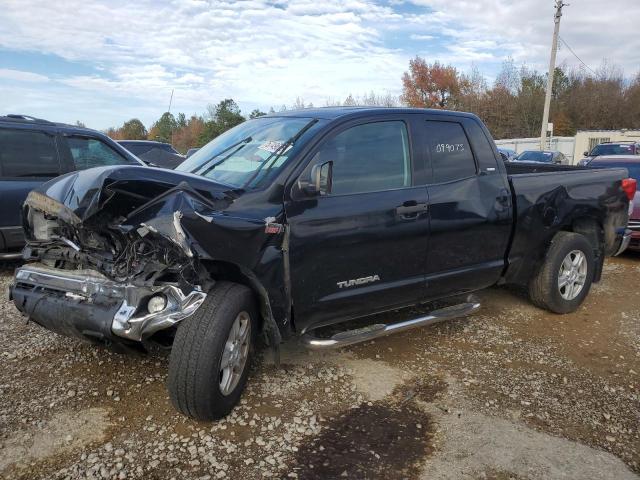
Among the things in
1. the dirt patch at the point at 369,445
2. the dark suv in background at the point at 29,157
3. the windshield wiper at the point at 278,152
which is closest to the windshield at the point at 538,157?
the dark suv in background at the point at 29,157

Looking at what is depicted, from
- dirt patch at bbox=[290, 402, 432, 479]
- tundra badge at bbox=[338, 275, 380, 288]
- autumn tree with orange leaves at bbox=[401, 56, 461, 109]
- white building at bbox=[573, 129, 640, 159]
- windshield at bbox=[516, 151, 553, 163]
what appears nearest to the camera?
dirt patch at bbox=[290, 402, 432, 479]

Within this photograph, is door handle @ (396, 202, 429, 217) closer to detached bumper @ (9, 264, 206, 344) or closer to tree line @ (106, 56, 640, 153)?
detached bumper @ (9, 264, 206, 344)

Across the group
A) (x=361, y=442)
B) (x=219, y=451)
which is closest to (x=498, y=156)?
(x=361, y=442)

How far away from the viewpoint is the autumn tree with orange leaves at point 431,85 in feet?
195

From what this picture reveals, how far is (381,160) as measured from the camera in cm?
389

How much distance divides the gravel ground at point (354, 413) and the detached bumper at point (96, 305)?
0.55 metres

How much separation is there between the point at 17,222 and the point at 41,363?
2.69 metres

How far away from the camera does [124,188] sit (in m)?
2.98

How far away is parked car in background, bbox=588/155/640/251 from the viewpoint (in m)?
7.61

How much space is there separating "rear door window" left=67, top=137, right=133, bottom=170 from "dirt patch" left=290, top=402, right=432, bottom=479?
15.1 ft

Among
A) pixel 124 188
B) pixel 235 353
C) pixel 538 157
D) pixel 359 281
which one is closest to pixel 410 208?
pixel 359 281

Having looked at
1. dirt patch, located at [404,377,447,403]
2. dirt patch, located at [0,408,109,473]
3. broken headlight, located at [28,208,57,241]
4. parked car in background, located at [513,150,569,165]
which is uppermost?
broken headlight, located at [28,208,57,241]

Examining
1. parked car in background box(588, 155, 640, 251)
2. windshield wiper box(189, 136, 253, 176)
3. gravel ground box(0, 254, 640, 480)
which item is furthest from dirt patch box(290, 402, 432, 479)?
parked car in background box(588, 155, 640, 251)

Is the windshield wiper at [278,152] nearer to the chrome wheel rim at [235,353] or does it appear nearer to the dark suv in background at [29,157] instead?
the chrome wheel rim at [235,353]
